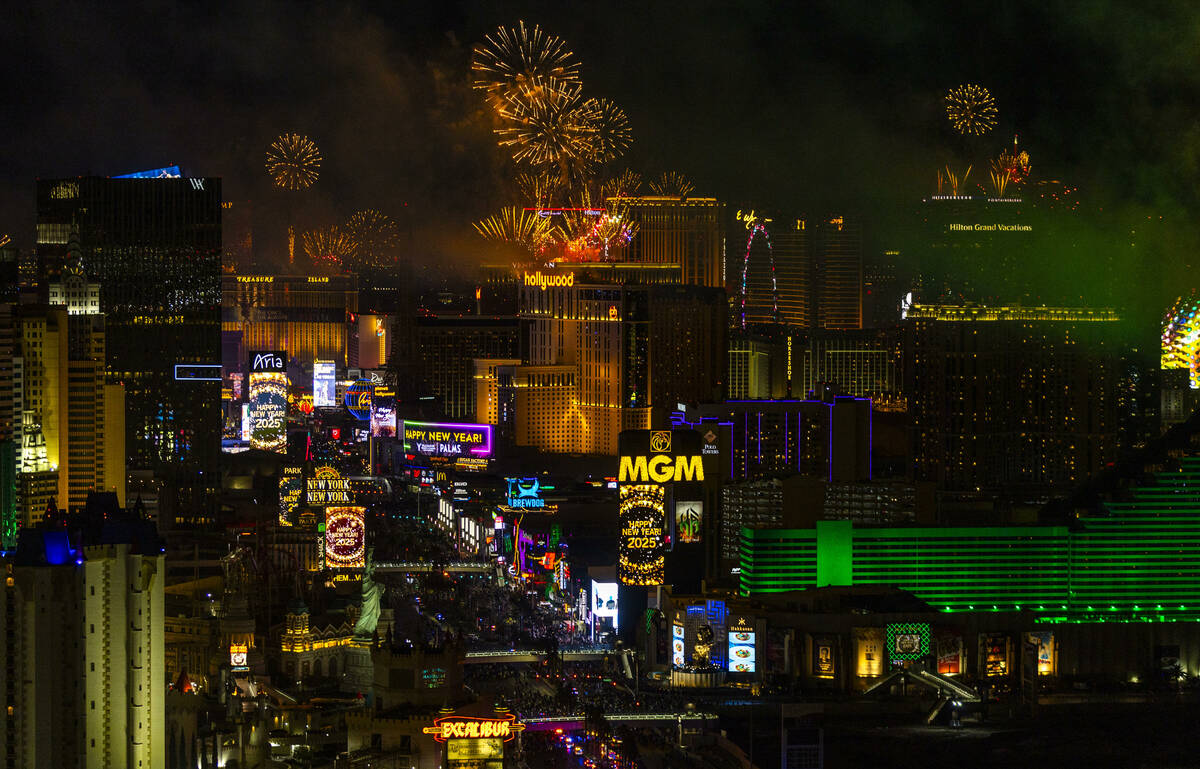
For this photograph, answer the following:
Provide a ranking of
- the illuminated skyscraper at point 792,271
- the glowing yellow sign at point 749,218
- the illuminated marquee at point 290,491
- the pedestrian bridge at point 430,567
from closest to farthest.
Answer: the pedestrian bridge at point 430,567 → the illuminated marquee at point 290,491 → the glowing yellow sign at point 749,218 → the illuminated skyscraper at point 792,271

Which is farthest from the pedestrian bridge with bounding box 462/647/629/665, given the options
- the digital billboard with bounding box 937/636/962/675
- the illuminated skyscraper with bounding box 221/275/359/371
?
the illuminated skyscraper with bounding box 221/275/359/371

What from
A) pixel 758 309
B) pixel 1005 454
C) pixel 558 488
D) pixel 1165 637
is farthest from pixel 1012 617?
pixel 758 309

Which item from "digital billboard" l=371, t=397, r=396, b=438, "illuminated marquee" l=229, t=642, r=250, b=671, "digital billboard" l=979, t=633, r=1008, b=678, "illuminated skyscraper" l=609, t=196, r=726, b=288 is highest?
"illuminated skyscraper" l=609, t=196, r=726, b=288

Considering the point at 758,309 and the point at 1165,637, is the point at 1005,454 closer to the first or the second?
the point at 1165,637

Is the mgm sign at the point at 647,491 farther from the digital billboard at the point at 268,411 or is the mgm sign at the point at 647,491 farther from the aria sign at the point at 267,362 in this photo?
the aria sign at the point at 267,362

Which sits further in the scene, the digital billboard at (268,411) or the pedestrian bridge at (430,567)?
the digital billboard at (268,411)

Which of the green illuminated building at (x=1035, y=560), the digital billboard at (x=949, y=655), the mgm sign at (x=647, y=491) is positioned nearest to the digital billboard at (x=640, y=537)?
the mgm sign at (x=647, y=491)

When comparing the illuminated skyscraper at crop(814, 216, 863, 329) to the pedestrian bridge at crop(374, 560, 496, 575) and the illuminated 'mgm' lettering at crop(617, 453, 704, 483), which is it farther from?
the illuminated 'mgm' lettering at crop(617, 453, 704, 483)
